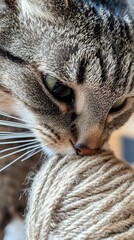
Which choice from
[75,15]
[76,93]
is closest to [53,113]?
[76,93]

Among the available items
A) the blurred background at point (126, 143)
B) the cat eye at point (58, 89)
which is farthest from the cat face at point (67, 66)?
the blurred background at point (126, 143)

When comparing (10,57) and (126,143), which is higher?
(10,57)

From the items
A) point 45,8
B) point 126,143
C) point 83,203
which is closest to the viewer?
point 83,203

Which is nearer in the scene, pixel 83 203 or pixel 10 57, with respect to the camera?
pixel 83 203

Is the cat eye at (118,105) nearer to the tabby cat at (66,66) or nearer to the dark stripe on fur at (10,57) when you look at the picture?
the tabby cat at (66,66)

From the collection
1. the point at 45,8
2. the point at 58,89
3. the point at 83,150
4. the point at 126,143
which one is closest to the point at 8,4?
the point at 45,8

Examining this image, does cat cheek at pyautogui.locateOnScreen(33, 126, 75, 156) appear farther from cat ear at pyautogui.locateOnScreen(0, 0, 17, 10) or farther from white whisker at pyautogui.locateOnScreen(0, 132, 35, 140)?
cat ear at pyautogui.locateOnScreen(0, 0, 17, 10)

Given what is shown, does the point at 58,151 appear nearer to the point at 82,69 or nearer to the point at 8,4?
the point at 82,69

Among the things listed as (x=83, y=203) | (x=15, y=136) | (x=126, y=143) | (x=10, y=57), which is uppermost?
(x=10, y=57)
